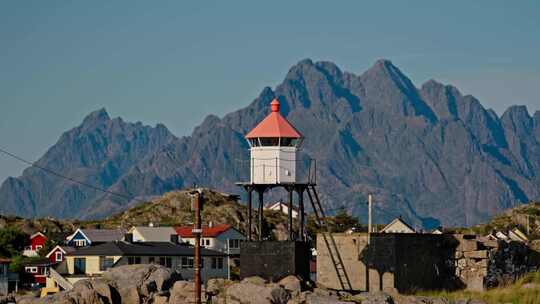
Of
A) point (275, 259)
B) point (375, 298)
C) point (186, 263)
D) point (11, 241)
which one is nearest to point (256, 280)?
point (275, 259)

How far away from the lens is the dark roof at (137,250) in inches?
3004

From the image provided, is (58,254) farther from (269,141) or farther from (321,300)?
(321,300)

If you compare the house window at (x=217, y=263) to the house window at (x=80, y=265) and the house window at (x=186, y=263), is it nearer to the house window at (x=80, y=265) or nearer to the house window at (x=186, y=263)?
the house window at (x=186, y=263)

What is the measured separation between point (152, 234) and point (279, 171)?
40207 millimetres

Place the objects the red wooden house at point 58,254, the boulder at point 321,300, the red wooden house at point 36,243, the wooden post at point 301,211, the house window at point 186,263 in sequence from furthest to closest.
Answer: the red wooden house at point 36,243 < the red wooden house at point 58,254 < the house window at point 186,263 < the wooden post at point 301,211 < the boulder at point 321,300

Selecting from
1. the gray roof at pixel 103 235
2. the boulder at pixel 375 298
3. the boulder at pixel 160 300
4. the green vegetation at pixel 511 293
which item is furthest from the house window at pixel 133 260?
the boulder at pixel 375 298

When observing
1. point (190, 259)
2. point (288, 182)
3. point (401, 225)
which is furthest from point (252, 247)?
point (401, 225)

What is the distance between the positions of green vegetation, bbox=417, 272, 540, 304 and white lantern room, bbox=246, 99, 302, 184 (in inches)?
343

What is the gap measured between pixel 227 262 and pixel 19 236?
2955cm

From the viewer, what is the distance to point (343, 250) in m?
57.6

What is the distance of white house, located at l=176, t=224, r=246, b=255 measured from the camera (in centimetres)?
9231

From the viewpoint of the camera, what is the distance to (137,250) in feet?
254

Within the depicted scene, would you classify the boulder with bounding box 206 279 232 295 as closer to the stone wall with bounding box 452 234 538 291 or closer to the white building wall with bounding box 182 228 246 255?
the stone wall with bounding box 452 234 538 291

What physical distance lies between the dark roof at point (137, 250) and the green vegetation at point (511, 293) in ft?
84.7
